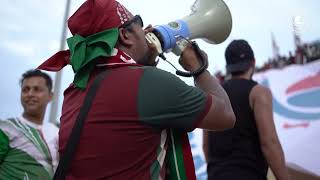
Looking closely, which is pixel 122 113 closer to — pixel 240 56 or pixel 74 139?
pixel 74 139

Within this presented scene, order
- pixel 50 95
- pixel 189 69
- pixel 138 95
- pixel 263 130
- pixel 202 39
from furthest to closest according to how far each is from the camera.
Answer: pixel 50 95
pixel 263 130
pixel 202 39
pixel 189 69
pixel 138 95

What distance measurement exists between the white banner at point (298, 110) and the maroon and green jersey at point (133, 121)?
7.30ft

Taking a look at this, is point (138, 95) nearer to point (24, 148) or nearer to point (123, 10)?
point (123, 10)

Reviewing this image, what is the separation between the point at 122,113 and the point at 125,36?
0.34 meters

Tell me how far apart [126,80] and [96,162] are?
28 centimetres

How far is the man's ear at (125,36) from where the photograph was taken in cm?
140

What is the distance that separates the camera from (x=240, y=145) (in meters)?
2.29

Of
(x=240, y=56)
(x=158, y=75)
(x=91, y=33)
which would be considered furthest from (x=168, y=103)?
(x=240, y=56)

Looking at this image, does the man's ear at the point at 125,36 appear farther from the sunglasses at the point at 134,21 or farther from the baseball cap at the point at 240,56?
the baseball cap at the point at 240,56

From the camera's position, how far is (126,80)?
124 cm

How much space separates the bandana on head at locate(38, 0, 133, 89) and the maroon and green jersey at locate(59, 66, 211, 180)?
0.41 feet

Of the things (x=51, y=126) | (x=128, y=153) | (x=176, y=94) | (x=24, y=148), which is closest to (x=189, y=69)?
(x=176, y=94)

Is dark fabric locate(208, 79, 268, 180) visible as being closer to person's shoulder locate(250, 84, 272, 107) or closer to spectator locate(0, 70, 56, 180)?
person's shoulder locate(250, 84, 272, 107)

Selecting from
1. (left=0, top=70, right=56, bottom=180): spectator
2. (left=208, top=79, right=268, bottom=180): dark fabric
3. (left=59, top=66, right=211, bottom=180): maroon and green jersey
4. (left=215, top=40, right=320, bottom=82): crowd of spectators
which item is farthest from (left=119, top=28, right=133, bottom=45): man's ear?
(left=215, top=40, right=320, bottom=82): crowd of spectators
